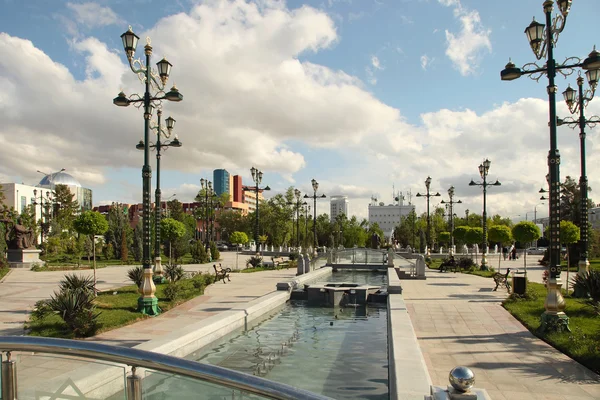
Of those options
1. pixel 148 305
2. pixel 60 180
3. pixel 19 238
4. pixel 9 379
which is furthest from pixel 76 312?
pixel 60 180

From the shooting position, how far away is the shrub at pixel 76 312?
938 centimetres

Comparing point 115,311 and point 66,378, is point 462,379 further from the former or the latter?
point 115,311

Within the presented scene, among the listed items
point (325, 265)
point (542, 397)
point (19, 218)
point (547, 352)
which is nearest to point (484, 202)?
point (325, 265)

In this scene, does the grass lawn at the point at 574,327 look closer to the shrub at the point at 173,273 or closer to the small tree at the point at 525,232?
the small tree at the point at 525,232

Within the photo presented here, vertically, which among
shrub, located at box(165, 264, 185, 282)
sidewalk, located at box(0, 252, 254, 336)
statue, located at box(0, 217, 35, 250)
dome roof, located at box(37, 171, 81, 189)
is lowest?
sidewalk, located at box(0, 252, 254, 336)

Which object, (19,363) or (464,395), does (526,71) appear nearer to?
(464,395)

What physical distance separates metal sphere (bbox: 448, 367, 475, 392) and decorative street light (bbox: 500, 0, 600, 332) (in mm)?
6990

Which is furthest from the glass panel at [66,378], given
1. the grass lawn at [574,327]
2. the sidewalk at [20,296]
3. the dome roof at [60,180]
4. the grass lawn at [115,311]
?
the dome roof at [60,180]

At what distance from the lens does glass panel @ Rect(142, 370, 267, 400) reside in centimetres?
286

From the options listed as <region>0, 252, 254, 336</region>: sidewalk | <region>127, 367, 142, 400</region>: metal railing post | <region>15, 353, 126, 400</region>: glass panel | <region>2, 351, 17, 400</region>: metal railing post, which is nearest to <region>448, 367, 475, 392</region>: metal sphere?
<region>127, 367, 142, 400</region>: metal railing post

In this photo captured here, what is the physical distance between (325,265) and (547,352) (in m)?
23.4

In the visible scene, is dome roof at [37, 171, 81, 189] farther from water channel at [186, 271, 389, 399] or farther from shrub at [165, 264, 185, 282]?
water channel at [186, 271, 389, 399]

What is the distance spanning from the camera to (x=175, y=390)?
3248 mm

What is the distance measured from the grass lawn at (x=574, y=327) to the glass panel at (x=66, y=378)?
6875 mm
